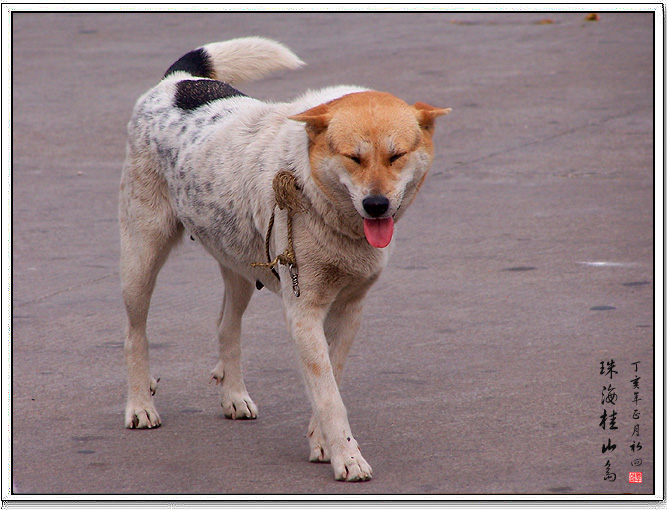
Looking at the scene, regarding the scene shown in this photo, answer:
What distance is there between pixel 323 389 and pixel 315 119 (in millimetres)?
1101

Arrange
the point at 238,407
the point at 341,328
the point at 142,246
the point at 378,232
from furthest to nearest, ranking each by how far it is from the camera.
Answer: the point at 142,246 < the point at 238,407 < the point at 341,328 < the point at 378,232

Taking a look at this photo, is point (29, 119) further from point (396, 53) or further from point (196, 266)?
point (396, 53)

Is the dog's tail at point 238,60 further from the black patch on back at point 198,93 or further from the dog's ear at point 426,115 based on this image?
the dog's ear at point 426,115

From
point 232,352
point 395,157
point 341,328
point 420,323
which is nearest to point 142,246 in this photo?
point 232,352

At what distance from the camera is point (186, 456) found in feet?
15.2

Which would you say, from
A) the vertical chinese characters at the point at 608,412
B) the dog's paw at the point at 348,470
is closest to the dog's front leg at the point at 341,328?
the dog's paw at the point at 348,470

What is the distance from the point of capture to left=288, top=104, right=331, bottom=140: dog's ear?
167 inches

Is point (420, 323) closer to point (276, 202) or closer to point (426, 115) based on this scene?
point (276, 202)

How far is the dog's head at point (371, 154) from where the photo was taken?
4.10 meters

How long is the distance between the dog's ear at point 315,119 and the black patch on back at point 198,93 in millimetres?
1111

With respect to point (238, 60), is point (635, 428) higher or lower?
lower

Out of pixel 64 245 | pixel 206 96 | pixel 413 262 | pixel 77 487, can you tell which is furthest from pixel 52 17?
pixel 77 487

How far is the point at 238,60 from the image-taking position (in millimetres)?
5863

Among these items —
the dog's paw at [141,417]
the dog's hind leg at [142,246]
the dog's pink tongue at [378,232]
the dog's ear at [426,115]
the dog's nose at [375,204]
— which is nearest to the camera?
the dog's nose at [375,204]
